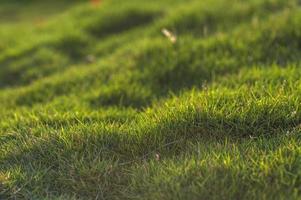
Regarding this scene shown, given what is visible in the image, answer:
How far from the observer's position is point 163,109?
13.7 ft

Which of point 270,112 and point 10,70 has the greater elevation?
point 270,112

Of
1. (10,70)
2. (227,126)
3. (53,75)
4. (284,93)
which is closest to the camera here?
(227,126)

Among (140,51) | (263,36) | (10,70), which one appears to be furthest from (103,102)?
(10,70)

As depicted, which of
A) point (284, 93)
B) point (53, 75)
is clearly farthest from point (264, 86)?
point (53, 75)

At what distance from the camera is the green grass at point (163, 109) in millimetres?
3275

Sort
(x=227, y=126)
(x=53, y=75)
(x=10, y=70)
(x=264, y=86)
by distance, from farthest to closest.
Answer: (x=10, y=70)
(x=53, y=75)
(x=264, y=86)
(x=227, y=126)

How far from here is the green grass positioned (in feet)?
10.7

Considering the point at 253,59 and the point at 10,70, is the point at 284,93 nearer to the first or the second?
the point at 253,59

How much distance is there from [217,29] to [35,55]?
2.55m

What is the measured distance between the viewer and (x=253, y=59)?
548 cm

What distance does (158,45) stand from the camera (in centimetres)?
619

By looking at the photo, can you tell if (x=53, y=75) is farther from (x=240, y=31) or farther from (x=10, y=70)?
(x=240, y=31)

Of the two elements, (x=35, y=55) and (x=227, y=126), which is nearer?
(x=227, y=126)

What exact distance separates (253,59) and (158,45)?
1.21 meters
